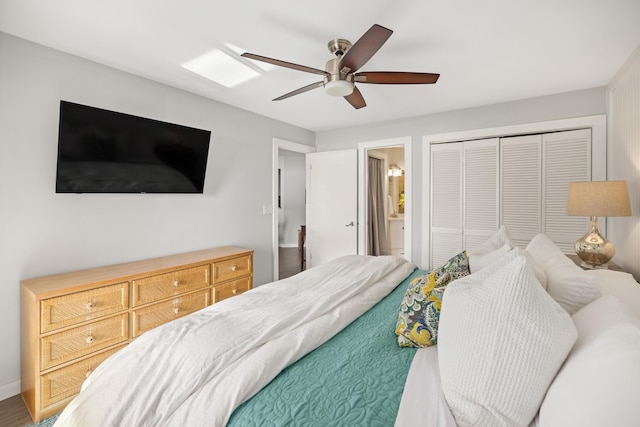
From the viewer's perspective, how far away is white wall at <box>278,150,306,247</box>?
7461 millimetres

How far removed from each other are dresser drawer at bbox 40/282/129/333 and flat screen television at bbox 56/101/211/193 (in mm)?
796

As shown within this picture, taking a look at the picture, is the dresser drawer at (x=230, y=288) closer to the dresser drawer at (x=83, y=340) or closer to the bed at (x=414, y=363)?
the dresser drawer at (x=83, y=340)

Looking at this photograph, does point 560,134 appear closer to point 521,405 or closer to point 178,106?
point 521,405

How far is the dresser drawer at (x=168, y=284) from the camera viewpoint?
7.42ft

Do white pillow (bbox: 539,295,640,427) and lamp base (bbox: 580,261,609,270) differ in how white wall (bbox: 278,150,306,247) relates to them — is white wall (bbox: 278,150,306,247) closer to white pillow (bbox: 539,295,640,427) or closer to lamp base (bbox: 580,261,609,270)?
lamp base (bbox: 580,261,609,270)

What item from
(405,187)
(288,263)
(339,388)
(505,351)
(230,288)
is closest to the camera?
(505,351)

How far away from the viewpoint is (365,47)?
1604 millimetres

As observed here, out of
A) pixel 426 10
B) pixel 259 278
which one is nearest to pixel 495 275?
pixel 426 10

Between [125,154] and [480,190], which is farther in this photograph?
[480,190]

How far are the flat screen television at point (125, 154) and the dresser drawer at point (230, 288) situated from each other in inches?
40.5

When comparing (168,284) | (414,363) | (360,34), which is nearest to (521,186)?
(360,34)

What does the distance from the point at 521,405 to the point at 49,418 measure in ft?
8.49

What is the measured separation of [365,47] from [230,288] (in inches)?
95.5

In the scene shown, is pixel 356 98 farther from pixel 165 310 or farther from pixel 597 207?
pixel 165 310
